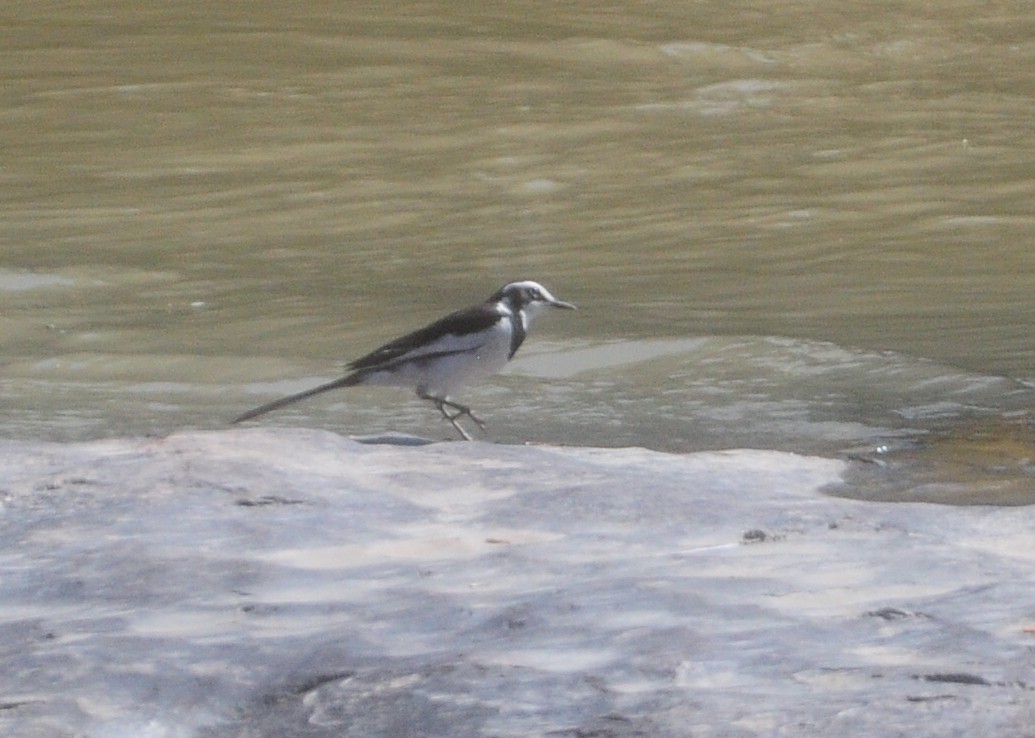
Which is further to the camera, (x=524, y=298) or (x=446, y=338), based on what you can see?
(x=524, y=298)

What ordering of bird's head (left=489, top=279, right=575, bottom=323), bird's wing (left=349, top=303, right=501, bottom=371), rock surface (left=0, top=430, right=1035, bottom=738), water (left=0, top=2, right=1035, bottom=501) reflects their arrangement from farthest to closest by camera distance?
1. water (left=0, top=2, right=1035, bottom=501)
2. bird's head (left=489, top=279, right=575, bottom=323)
3. bird's wing (left=349, top=303, right=501, bottom=371)
4. rock surface (left=0, top=430, right=1035, bottom=738)

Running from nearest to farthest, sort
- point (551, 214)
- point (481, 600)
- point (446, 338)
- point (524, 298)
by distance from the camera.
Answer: point (481, 600) → point (446, 338) → point (524, 298) → point (551, 214)

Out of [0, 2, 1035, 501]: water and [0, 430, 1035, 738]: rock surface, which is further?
[0, 2, 1035, 501]: water

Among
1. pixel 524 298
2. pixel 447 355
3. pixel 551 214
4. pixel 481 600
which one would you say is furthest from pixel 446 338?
pixel 551 214

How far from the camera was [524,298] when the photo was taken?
7.39 metres

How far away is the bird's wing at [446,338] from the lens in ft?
22.7

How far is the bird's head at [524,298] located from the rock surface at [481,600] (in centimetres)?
167

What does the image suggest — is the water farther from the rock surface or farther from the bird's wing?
the rock surface

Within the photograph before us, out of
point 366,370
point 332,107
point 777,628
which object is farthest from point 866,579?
point 332,107

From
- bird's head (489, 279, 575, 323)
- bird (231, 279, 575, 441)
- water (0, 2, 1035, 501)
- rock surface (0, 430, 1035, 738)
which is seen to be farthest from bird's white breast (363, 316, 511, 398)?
rock surface (0, 430, 1035, 738)

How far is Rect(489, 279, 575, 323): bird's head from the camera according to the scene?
24.0ft

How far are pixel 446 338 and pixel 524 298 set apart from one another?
0.55 metres

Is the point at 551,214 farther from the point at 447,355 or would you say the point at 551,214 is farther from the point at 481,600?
the point at 481,600

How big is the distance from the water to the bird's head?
55 centimetres
